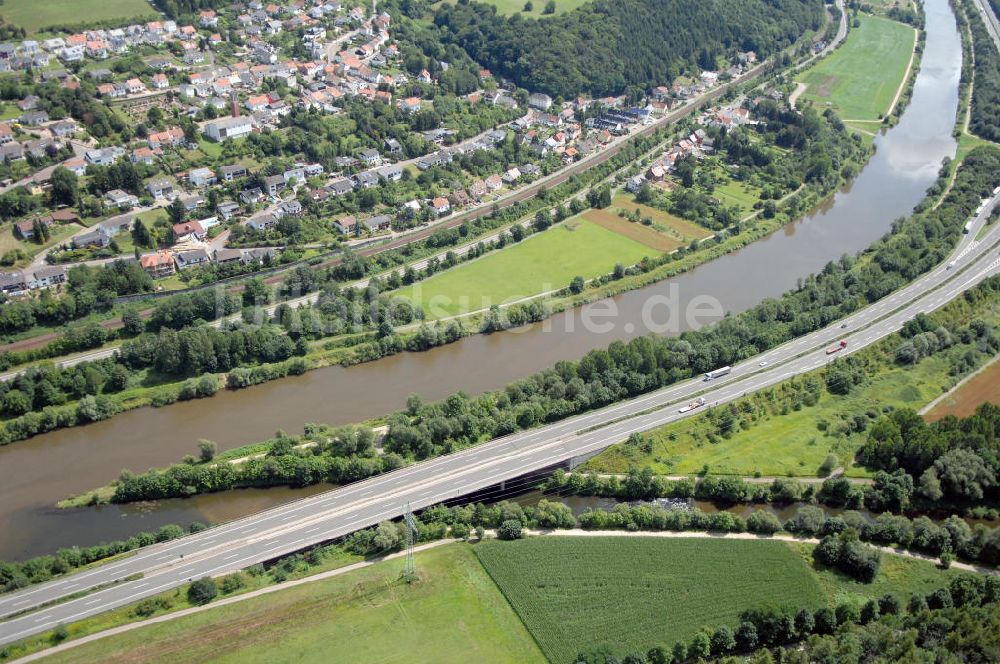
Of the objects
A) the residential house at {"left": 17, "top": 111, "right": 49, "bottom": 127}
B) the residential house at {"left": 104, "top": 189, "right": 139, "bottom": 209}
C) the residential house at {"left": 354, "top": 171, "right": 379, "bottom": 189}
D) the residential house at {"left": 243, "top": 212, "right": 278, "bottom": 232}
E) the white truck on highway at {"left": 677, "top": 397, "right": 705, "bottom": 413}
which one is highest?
the residential house at {"left": 17, "top": 111, "right": 49, "bottom": 127}

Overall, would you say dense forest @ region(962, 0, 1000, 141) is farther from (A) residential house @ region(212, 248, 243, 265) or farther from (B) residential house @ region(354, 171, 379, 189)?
(A) residential house @ region(212, 248, 243, 265)

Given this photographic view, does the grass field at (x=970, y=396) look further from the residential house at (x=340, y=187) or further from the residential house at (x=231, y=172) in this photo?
the residential house at (x=231, y=172)

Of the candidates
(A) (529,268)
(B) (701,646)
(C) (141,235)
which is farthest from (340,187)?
(B) (701,646)

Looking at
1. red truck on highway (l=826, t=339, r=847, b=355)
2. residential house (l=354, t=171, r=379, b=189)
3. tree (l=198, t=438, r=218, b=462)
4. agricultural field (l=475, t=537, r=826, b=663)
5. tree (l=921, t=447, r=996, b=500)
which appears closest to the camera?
agricultural field (l=475, t=537, r=826, b=663)

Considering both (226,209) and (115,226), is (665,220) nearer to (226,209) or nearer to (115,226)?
(226,209)

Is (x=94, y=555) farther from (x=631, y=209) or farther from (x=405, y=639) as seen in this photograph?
(x=631, y=209)

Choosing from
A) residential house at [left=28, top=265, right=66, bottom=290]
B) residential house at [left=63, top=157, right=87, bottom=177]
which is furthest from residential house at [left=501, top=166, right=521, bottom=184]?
residential house at [left=28, top=265, right=66, bottom=290]

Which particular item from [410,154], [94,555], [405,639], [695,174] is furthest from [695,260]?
[94,555]
